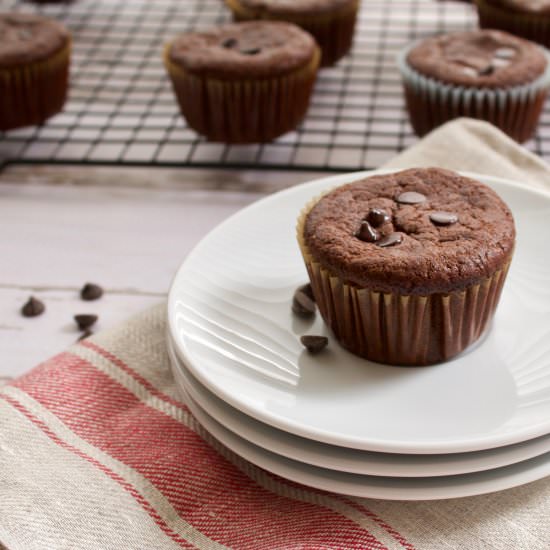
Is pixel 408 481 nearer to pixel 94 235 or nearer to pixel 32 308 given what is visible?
pixel 32 308

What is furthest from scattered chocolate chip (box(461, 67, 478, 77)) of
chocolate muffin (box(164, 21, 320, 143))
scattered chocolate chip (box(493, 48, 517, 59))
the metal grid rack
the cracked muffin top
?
the cracked muffin top

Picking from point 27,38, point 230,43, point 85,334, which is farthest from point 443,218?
point 27,38

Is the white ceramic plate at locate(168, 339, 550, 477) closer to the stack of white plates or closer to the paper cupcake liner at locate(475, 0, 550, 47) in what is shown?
the stack of white plates

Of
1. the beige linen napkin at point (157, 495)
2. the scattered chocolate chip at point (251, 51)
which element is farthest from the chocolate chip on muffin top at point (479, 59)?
the beige linen napkin at point (157, 495)

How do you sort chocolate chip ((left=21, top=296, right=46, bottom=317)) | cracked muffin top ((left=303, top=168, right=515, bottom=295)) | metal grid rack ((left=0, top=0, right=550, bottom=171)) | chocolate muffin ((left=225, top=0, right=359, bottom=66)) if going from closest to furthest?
cracked muffin top ((left=303, top=168, right=515, bottom=295)), chocolate chip ((left=21, top=296, right=46, bottom=317)), metal grid rack ((left=0, top=0, right=550, bottom=171)), chocolate muffin ((left=225, top=0, right=359, bottom=66))

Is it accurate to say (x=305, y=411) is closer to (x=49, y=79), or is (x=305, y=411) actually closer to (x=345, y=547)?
(x=345, y=547)

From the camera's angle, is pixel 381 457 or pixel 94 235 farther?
pixel 94 235

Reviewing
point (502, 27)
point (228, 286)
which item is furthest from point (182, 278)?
point (502, 27)
